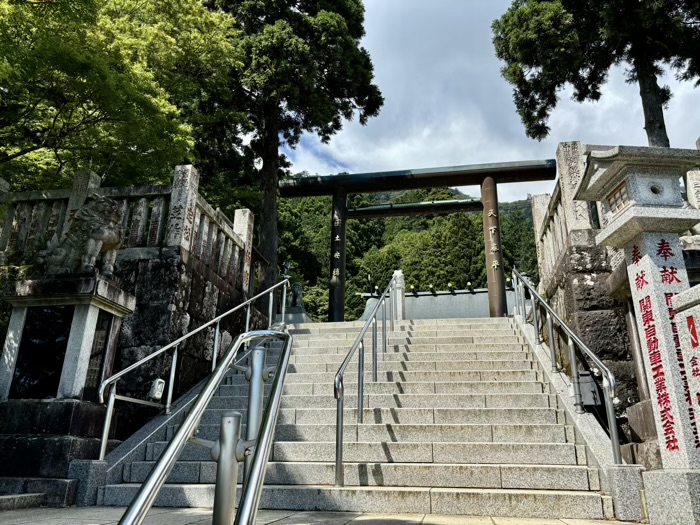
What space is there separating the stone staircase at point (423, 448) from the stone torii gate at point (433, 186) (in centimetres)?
569

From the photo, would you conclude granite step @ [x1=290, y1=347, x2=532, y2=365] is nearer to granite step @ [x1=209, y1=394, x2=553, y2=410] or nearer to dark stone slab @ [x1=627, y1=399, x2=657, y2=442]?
granite step @ [x1=209, y1=394, x2=553, y2=410]

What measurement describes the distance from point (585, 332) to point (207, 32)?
32.0 ft

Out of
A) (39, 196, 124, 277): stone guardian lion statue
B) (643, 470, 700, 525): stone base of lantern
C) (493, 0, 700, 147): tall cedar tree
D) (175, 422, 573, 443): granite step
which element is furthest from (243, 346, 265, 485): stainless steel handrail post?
A: (493, 0, 700, 147): tall cedar tree

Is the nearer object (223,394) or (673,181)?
(673,181)

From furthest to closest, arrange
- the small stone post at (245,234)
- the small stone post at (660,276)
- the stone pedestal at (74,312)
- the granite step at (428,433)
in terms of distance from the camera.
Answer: the small stone post at (245,234) → the stone pedestal at (74,312) → the granite step at (428,433) → the small stone post at (660,276)

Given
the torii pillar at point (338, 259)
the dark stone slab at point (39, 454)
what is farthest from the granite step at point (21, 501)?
the torii pillar at point (338, 259)

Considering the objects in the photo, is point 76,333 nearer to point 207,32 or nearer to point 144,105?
point 144,105

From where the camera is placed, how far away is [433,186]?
43.2ft

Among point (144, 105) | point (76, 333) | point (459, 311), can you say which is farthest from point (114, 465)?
point (459, 311)

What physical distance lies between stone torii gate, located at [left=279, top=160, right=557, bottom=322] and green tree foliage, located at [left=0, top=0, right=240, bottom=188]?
4.55m

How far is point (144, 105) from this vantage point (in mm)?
6930

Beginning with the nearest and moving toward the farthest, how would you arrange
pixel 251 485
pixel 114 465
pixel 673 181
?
pixel 251 485 < pixel 673 181 < pixel 114 465

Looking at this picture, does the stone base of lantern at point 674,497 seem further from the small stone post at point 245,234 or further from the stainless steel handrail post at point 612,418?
the small stone post at point 245,234

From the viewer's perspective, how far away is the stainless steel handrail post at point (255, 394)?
162 cm
